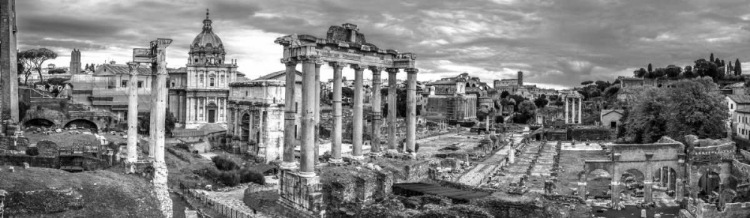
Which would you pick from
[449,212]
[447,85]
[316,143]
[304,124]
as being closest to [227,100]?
[316,143]

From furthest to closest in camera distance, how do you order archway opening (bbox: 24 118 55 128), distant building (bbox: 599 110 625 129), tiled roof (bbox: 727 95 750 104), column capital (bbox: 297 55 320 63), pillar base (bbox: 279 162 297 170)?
distant building (bbox: 599 110 625 129)
tiled roof (bbox: 727 95 750 104)
archway opening (bbox: 24 118 55 128)
pillar base (bbox: 279 162 297 170)
column capital (bbox: 297 55 320 63)

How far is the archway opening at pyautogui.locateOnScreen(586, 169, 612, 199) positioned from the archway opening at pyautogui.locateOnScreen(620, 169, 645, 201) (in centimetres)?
98

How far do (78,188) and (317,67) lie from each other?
10.4m

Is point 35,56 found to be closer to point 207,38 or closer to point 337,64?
point 207,38

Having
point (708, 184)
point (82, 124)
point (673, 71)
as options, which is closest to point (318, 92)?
point (708, 184)

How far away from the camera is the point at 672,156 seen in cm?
3444

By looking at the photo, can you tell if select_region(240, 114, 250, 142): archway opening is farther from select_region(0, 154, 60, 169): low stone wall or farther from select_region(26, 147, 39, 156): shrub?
select_region(0, 154, 60, 169): low stone wall

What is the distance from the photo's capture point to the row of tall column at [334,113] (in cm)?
2350

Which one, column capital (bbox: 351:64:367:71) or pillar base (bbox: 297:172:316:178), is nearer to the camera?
pillar base (bbox: 297:172:316:178)

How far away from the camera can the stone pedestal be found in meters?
22.5

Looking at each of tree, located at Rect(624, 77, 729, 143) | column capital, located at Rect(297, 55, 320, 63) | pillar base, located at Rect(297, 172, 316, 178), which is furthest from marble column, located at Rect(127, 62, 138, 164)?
tree, located at Rect(624, 77, 729, 143)

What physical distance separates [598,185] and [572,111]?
67.4 metres

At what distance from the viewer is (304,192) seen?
2280 centimetres

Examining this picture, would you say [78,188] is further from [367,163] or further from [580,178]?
[580,178]
